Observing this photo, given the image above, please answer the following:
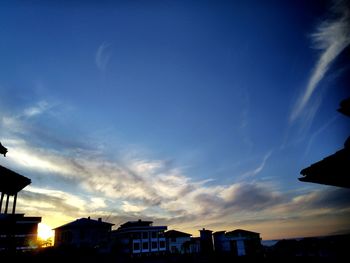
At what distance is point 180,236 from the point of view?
65.5 m

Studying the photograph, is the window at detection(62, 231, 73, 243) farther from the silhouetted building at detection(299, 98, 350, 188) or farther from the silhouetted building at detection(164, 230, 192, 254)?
the silhouetted building at detection(299, 98, 350, 188)

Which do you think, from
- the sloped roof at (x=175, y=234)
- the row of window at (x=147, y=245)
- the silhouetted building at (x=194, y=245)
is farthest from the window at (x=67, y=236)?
the silhouetted building at (x=194, y=245)

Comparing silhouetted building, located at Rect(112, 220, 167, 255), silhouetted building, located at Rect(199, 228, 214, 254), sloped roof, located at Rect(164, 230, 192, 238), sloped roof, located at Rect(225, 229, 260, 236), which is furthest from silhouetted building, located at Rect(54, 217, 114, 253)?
sloped roof, located at Rect(225, 229, 260, 236)

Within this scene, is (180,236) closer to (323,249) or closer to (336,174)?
(323,249)

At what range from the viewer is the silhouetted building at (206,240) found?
66812 millimetres

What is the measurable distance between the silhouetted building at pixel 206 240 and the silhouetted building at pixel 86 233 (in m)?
28.2

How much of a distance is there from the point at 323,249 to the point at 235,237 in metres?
30.0

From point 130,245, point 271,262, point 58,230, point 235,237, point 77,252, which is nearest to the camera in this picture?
point 77,252

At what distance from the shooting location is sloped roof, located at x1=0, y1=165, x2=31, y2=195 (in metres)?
13.5

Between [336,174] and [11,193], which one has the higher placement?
[11,193]

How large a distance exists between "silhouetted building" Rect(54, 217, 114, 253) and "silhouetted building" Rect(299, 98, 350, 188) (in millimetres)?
55441

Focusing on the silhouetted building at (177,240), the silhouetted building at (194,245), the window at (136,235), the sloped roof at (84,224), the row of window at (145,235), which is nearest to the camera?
the window at (136,235)

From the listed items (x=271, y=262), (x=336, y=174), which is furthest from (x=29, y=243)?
(x=336, y=174)

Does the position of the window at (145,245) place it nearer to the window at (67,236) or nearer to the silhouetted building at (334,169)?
the window at (67,236)
